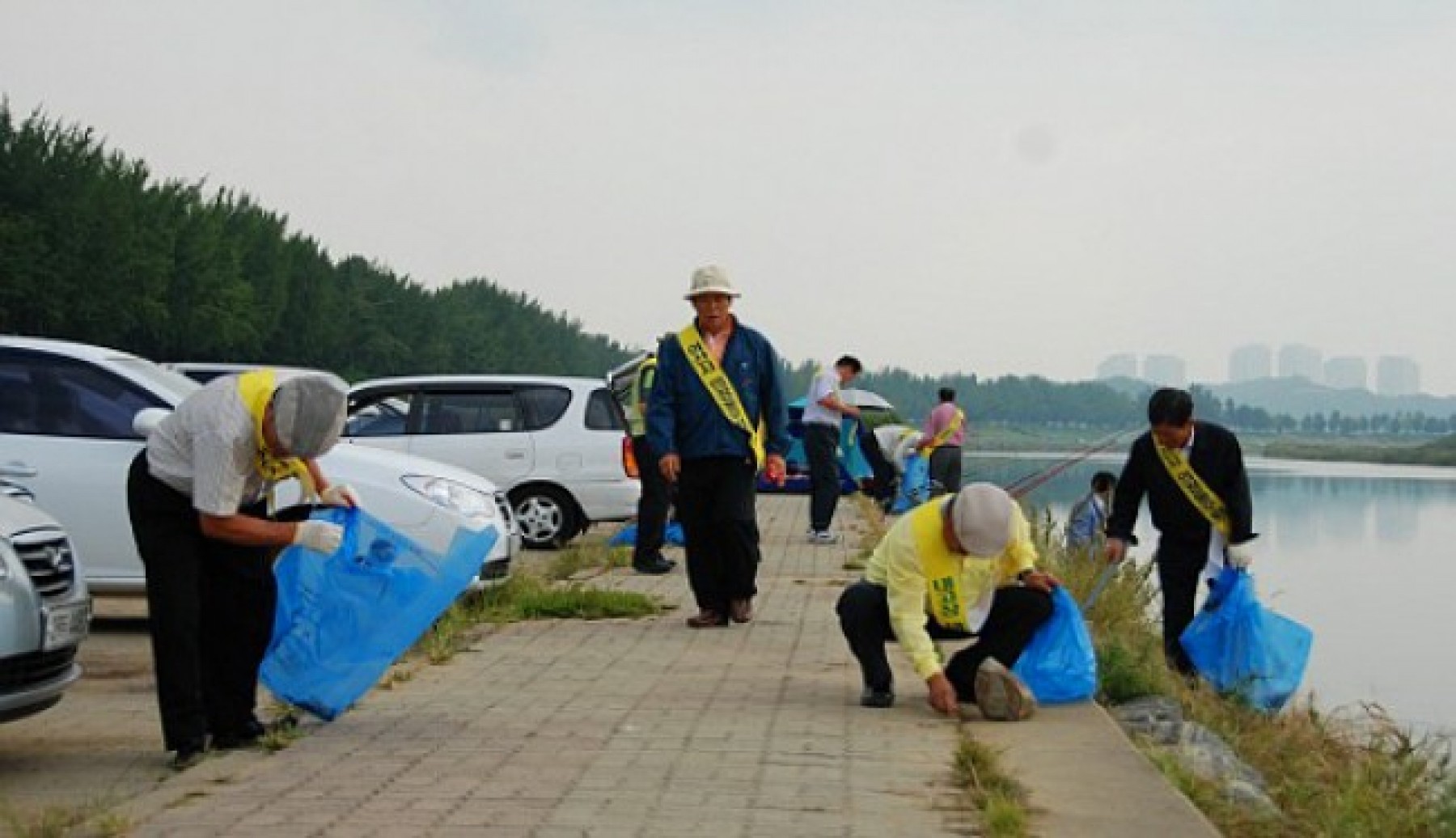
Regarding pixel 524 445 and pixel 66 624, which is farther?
pixel 524 445

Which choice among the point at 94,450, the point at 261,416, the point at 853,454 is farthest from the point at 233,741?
the point at 853,454

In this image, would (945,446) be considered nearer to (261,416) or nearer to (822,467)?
(822,467)

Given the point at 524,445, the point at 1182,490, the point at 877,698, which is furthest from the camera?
the point at 524,445

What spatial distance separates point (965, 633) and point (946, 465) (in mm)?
14132

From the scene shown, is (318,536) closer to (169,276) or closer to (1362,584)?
(1362,584)

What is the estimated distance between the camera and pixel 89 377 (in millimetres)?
10516

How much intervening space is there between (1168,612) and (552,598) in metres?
3.54

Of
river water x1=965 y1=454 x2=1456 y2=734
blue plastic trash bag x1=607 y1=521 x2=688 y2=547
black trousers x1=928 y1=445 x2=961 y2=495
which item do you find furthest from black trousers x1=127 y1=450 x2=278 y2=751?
black trousers x1=928 y1=445 x2=961 y2=495

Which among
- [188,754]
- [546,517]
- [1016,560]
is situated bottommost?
[188,754]

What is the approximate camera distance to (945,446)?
21.9 m

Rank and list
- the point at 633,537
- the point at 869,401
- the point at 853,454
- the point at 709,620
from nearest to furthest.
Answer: the point at 709,620 → the point at 633,537 → the point at 853,454 → the point at 869,401

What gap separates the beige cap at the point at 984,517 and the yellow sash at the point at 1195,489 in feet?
8.97

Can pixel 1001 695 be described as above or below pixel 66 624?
below

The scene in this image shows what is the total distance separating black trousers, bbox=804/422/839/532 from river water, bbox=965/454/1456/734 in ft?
9.05
